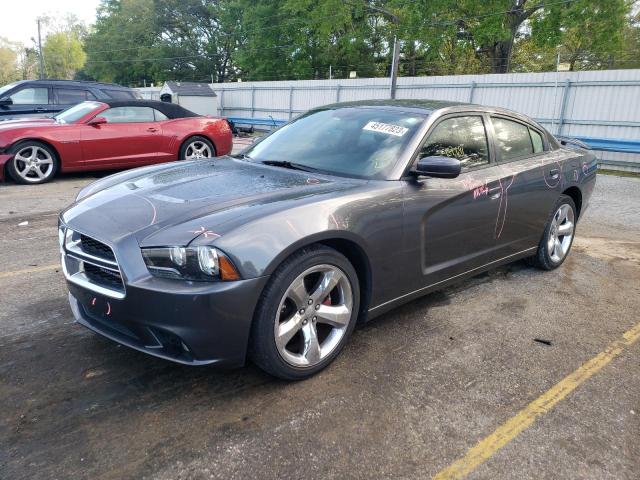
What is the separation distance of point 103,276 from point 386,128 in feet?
6.72

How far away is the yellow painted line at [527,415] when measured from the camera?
→ 224 centimetres

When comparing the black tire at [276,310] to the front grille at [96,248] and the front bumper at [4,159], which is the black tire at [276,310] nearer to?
the front grille at [96,248]

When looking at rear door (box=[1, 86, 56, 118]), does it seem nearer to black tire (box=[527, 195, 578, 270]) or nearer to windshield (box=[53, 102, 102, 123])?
windshield (box=[53, 102, 102, 123])

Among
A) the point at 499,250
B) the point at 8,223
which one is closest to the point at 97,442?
the point at 499,250

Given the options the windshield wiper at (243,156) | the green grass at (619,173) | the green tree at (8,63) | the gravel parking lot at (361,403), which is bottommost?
the gravel parking lot at (361,403)

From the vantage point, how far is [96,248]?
2699mm

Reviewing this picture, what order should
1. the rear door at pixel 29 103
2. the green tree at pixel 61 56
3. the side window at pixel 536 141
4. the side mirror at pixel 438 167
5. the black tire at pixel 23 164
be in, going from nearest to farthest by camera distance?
the side mirror at pixel 438 167 → the side window at pixel 536 141 → the black tire at pixel 23 164 → the rear door at pixel 29 103 → the green tree at pixel 61 56

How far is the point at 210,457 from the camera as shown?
2232 millimetres

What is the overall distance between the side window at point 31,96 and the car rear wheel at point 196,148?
4081 mm

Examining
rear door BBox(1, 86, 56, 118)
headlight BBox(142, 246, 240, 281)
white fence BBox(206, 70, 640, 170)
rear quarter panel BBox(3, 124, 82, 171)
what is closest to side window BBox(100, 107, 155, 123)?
rear quarter panel BBox(3, 124, 82, 171)

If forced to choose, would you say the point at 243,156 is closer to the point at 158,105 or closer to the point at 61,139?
the point at 61,139

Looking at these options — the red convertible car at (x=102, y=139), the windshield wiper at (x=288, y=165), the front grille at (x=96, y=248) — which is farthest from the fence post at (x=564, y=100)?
the front grille at (x=96, y=248)

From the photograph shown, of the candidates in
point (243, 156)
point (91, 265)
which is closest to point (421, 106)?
point (243, 156)

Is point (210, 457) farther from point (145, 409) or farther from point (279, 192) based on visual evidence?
point (279, 192)
